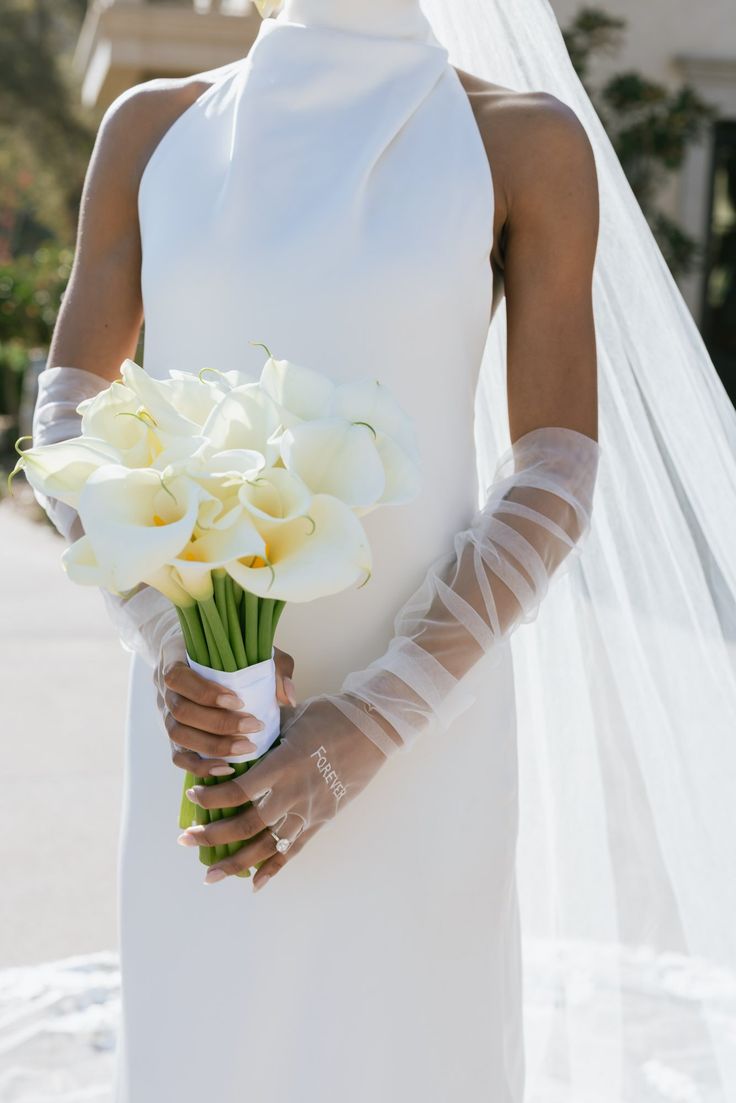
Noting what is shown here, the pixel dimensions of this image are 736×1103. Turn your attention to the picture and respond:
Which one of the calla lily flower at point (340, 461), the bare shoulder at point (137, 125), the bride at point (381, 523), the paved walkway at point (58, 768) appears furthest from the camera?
the paved walkway at point (58, 768)

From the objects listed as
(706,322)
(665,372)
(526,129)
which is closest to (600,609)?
(665,372)

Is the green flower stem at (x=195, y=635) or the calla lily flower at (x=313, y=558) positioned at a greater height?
the calla lily flower at (x=313, y=558)

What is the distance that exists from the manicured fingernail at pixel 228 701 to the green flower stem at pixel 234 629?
0.03m

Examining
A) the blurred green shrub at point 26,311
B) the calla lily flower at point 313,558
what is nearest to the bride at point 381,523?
the calla lily flower at point 313,558

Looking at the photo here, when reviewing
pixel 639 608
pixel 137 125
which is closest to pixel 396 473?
pixel 137 125

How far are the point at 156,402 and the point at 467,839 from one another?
2.80 ft

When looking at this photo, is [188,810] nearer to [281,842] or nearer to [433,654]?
[281,842]

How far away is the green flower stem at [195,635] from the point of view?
5.19 ft

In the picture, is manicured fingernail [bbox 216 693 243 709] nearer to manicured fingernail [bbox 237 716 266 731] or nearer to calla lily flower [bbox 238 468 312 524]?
manicured fingernail [bbox 237 716 266 731]

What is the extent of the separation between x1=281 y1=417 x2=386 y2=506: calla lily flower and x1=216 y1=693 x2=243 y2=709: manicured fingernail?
0.87 ft

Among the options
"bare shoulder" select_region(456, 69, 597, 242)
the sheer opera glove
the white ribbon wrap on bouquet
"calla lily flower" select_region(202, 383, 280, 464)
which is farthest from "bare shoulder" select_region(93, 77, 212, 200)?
the white ribbon wrap on bouquet

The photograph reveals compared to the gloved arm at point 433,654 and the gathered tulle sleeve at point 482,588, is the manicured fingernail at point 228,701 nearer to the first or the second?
the gloved arm at point 433,654

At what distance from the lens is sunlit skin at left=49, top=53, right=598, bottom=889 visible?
2.00 metres

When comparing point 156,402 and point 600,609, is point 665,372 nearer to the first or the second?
point 600,609
